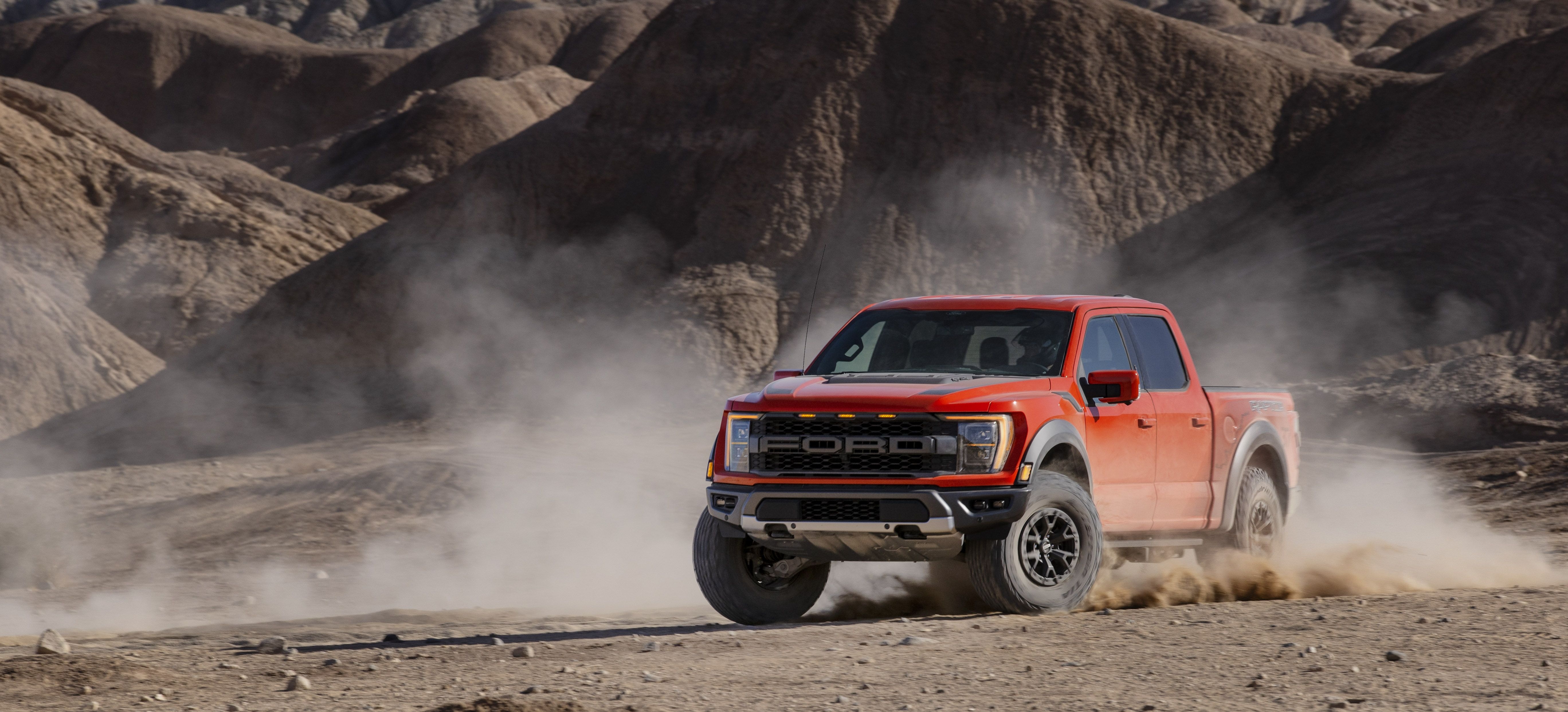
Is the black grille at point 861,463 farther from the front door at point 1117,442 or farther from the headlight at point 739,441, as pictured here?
the front door at point 1117,442

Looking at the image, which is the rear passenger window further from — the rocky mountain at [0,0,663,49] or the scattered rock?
the rocky mountain at [0,0,663,49]

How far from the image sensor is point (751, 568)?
8.59 metres

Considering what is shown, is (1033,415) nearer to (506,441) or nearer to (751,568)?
(751,568)

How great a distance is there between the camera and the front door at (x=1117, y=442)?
842cm

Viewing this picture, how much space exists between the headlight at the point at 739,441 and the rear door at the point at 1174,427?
2.44 meters

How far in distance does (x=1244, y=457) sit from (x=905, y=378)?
2791mm

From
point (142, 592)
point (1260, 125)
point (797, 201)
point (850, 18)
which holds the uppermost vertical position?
point (850, 18)

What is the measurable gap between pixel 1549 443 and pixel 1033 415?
16.2 metres

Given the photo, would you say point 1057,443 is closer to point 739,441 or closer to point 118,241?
point 739,441

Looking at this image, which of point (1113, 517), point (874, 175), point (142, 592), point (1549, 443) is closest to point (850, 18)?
point (874, 175)

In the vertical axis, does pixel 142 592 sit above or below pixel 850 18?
below

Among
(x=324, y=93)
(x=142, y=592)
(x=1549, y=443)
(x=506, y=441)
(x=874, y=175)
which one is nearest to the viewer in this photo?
(x=142, y=592)

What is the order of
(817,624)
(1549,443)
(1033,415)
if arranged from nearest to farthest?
(1033,415) → (817,624) → (1549,443)

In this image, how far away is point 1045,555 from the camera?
8031 mm
